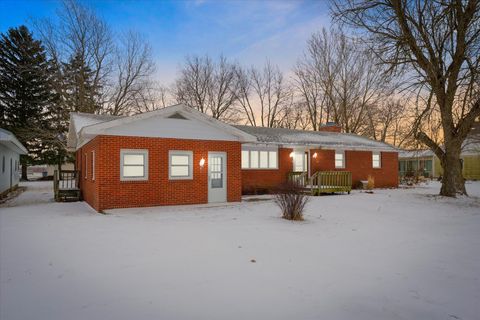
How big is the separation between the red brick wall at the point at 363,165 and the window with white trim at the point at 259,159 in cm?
290

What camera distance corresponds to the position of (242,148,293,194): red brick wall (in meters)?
17.8

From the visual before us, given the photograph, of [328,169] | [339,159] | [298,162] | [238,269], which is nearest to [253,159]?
[298,162]

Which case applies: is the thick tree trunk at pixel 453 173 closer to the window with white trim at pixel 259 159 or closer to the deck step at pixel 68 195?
the window with white trim at pixel 259 159

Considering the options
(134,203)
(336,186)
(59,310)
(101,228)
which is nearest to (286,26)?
(336,186)

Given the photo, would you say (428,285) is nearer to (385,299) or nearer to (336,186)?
(385,299)

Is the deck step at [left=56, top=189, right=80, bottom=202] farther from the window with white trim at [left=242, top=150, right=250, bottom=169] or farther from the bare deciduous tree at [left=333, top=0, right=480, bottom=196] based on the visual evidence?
the bare deciduous tree at [left=333, top=0, right=480, bottom=196]

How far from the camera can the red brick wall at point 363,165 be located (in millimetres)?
20422

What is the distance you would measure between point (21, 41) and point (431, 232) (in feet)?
138

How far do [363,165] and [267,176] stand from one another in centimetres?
807

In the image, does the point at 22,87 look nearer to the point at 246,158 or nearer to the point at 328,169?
the point at 246,158

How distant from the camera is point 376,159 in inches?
909

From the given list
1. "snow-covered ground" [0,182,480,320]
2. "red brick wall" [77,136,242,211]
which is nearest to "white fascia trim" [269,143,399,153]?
"red brick wall" [77,136,242,211]

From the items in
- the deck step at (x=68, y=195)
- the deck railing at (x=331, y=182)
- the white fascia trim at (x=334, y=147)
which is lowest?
the deck step at (x=68, y=195)

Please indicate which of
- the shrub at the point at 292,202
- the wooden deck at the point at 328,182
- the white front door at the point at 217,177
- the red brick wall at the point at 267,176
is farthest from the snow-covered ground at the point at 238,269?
the red brick wall at the point at 267,176
